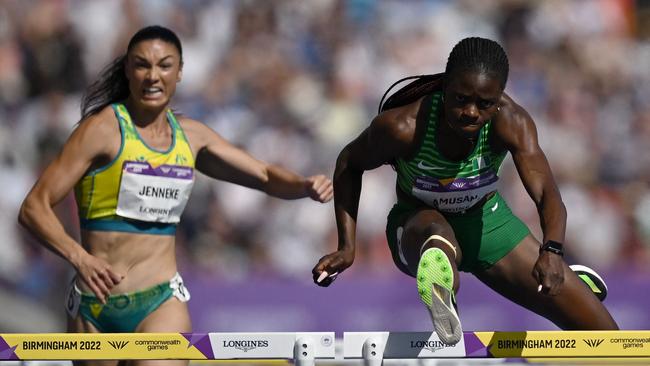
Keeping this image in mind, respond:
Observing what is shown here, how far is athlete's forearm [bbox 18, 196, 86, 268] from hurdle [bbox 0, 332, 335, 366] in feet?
1.63

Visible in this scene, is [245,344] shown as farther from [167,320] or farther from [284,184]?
[284,184]

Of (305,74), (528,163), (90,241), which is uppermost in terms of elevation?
(305,74)

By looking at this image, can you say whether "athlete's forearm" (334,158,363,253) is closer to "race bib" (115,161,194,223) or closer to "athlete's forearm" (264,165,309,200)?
"athlete's forearm" (264,165,309,200)

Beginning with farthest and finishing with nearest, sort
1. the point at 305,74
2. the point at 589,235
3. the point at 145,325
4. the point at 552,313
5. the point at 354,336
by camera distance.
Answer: the point at 305,74
the point at 589,235
the point at 145,325
the point at 552,313
the point at 354,336

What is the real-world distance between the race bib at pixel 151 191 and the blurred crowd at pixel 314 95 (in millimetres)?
3161

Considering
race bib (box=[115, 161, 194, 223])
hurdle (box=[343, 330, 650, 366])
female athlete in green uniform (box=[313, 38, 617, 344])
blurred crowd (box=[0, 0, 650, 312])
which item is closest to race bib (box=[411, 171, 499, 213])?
female athlete in green uniform (box=[313, 38, 617, 344])

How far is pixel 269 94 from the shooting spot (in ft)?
34.3

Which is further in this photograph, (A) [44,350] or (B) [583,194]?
(B) [583,194]

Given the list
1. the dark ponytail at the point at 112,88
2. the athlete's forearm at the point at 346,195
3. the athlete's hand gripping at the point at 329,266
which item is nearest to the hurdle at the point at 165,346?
the athlete's hand gripping at the point at 329,266

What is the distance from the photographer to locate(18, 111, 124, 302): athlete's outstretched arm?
5457 millimetres

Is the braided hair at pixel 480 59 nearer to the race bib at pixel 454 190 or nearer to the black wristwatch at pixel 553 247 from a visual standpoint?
the race bib at pixel 454 190

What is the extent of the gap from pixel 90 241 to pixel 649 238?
5.59 meters

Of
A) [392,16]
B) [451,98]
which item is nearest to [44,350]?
[451,98]

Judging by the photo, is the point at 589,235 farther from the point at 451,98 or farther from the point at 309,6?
the point at 451,98
